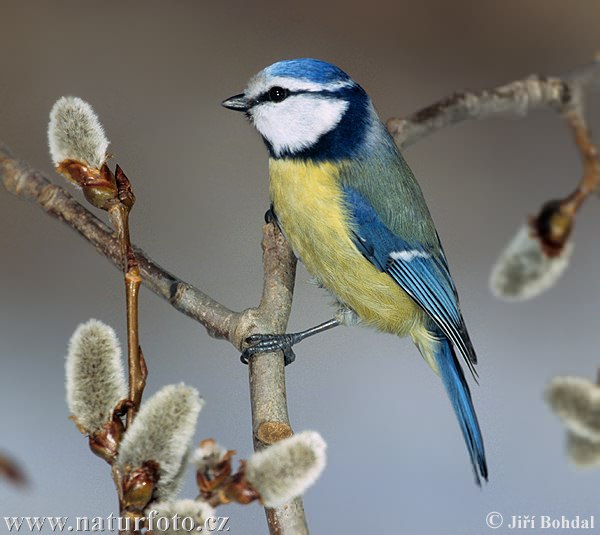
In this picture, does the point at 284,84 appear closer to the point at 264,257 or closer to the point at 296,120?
the point at 296,120

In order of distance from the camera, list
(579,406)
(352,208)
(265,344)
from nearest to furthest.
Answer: (579,406)
(265,344)
(352,208)

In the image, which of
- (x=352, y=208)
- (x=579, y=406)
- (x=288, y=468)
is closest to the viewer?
(x=288, y=468)

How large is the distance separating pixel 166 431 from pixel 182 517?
0.14 feet

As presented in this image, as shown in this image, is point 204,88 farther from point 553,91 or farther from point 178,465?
point 178,465

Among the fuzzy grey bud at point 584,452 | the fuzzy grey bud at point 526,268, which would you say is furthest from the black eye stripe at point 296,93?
the fuzzy grey bud at point 584,452

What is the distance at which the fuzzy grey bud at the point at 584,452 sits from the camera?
0.53 meters

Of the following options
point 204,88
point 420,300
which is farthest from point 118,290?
point 420,300

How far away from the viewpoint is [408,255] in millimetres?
833

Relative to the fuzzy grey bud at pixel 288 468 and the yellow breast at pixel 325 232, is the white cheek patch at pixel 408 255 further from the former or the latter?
the fuzzy grey bud at pixel 288 468

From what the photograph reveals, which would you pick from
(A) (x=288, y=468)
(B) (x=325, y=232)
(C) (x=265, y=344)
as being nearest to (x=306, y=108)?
(B) (x=325, y=232)

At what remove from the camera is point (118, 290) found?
1.24 m

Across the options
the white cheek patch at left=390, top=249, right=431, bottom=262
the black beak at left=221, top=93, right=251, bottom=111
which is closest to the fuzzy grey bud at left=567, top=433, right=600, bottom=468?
the white cheek patch at left=390, top=249, right=431, bottom=262

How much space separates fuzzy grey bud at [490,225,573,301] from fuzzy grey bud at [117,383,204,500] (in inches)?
10.2

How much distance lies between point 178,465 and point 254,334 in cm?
29
